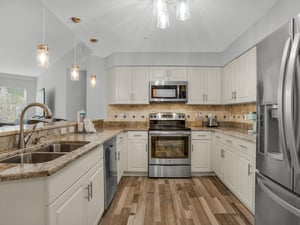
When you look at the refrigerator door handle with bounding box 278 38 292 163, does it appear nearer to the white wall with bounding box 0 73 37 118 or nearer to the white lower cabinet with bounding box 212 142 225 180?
the white lower cabinet with bounding box 212 142 225 180

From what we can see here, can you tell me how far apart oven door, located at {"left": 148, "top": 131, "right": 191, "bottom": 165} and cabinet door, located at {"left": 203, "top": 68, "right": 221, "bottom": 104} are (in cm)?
92

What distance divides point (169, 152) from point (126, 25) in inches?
89.7

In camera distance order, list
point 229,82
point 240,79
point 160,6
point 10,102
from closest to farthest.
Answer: point 160,6
point 240,79
point 229,82
point 10,102

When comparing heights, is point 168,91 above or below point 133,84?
below

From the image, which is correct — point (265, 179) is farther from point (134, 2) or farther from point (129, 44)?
point (129, 44)

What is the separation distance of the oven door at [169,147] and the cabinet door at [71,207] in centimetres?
219

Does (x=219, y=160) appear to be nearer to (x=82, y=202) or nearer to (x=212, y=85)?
(x=212, y=85)

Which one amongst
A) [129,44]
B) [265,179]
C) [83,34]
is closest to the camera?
[265,179]

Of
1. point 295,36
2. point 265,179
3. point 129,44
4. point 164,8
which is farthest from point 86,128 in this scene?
point 295,36

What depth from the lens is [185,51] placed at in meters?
4.11

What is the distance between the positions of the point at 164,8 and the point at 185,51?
2233 millimetres

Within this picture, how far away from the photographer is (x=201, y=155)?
12.7ft

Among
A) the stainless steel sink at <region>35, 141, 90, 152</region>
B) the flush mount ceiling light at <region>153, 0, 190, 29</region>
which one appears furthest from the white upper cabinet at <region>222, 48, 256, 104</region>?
the stainless steel sink at <region>35, 141, 90, 152</region>

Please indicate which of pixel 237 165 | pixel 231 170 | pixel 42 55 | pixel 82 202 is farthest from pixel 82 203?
pixel 231 170
